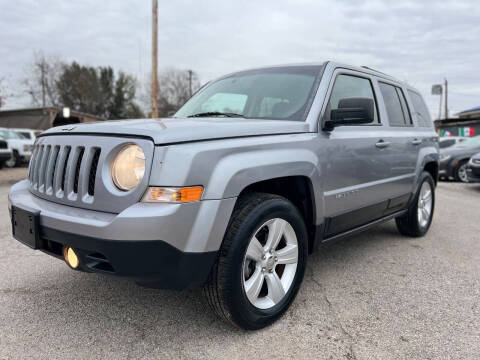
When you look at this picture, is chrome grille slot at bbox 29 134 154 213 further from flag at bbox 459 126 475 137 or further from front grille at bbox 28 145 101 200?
flag at bbox 459 126 475 137

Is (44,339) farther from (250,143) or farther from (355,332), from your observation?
(355,332)

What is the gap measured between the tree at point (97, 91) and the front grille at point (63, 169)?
158ft

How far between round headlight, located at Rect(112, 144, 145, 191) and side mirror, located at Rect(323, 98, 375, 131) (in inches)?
56.5

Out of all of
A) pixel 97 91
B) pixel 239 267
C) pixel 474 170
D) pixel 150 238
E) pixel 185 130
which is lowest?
pixel 474 170

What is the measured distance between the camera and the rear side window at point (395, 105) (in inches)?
159

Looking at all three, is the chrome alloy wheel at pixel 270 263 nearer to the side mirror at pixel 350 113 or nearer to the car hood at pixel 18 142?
the side mirror at pixel 350 113

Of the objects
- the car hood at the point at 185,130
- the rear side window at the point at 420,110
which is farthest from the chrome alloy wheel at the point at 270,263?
the rear side window at the point at 420,110

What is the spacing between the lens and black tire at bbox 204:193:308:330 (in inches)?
87.6

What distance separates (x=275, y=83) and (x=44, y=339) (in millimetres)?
2456

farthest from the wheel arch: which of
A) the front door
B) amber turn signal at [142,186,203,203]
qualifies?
amber turn signal at [142,186,203,203]

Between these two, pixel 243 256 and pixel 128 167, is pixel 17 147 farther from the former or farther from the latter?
pixel 243 256

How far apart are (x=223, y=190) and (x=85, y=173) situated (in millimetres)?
764

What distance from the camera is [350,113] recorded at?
2.83 meters

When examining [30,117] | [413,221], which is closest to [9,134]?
[30,117]
